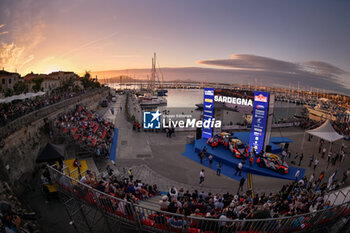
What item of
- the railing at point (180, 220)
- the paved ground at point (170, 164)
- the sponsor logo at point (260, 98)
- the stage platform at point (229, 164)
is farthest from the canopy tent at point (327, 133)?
the railing at point (180, 220)

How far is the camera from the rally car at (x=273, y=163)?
15.5 metres

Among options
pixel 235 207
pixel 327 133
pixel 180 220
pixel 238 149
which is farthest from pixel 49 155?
pixel 327 133

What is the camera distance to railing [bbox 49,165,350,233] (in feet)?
18.5

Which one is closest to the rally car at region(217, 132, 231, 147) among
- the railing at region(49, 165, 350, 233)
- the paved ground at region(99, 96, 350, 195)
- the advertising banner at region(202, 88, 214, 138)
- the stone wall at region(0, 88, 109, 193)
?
the advertising banner at region(202, 88, 214, 138)

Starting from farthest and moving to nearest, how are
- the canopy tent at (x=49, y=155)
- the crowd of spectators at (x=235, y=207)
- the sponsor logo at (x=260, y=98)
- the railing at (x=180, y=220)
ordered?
the sponsor logo at (x=260, y=98) → the canopy tent at (x=49, y=155) → the crowd of spectators at (x=235, y=207) → the railing at (x=180, y=220)

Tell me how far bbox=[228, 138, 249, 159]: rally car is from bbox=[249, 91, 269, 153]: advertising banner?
996mm

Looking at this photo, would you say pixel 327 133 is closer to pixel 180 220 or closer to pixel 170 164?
pixel 170 164

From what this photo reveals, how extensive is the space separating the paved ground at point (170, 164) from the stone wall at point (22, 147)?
16.2ft

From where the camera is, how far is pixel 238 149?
1820 cm

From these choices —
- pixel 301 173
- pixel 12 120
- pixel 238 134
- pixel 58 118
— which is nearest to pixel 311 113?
pixel 238 134

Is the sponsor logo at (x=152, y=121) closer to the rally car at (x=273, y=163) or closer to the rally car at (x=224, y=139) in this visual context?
the rally car at (x=224, y=139)

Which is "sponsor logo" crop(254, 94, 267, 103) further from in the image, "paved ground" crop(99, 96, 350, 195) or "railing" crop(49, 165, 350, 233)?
"railing" crop(49, 165, 350, 233)

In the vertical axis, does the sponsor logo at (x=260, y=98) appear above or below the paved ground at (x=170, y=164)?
above

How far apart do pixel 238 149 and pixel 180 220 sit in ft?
45.3
